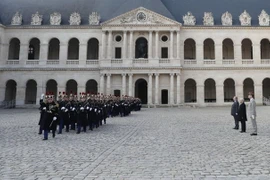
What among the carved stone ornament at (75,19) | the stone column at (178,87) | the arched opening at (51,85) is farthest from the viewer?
the arched opening at (51,85)

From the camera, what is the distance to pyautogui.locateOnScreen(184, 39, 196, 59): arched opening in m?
45.0

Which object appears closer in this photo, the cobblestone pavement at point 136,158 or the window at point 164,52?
the cobblestone pavement at point 136,158

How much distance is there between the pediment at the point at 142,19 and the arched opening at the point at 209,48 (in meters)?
7.51

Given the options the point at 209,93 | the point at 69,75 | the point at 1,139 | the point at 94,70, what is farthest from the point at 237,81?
the point at 1,139

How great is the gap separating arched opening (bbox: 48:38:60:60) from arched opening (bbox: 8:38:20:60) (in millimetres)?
5878

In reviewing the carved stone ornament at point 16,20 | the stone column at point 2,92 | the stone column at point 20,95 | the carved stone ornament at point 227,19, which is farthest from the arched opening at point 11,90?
the carved stone ornament at point 227,19

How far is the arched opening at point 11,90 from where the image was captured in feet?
142

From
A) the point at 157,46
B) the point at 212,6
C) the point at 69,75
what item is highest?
the point at 212,6

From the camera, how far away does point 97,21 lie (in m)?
42.7

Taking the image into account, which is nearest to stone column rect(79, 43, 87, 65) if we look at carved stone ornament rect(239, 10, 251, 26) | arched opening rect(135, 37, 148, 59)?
arched opening rect(135, 37, 148, 59)

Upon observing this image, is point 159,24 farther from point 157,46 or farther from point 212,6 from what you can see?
point 212,6

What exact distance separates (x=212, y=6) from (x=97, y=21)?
834 inches

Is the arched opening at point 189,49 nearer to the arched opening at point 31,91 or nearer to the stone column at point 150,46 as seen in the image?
the stone column at point 150,46

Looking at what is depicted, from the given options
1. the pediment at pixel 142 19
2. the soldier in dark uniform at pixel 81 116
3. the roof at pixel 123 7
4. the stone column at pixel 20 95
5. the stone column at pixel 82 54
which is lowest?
the soldier in dark uniform at pixel 81 116
